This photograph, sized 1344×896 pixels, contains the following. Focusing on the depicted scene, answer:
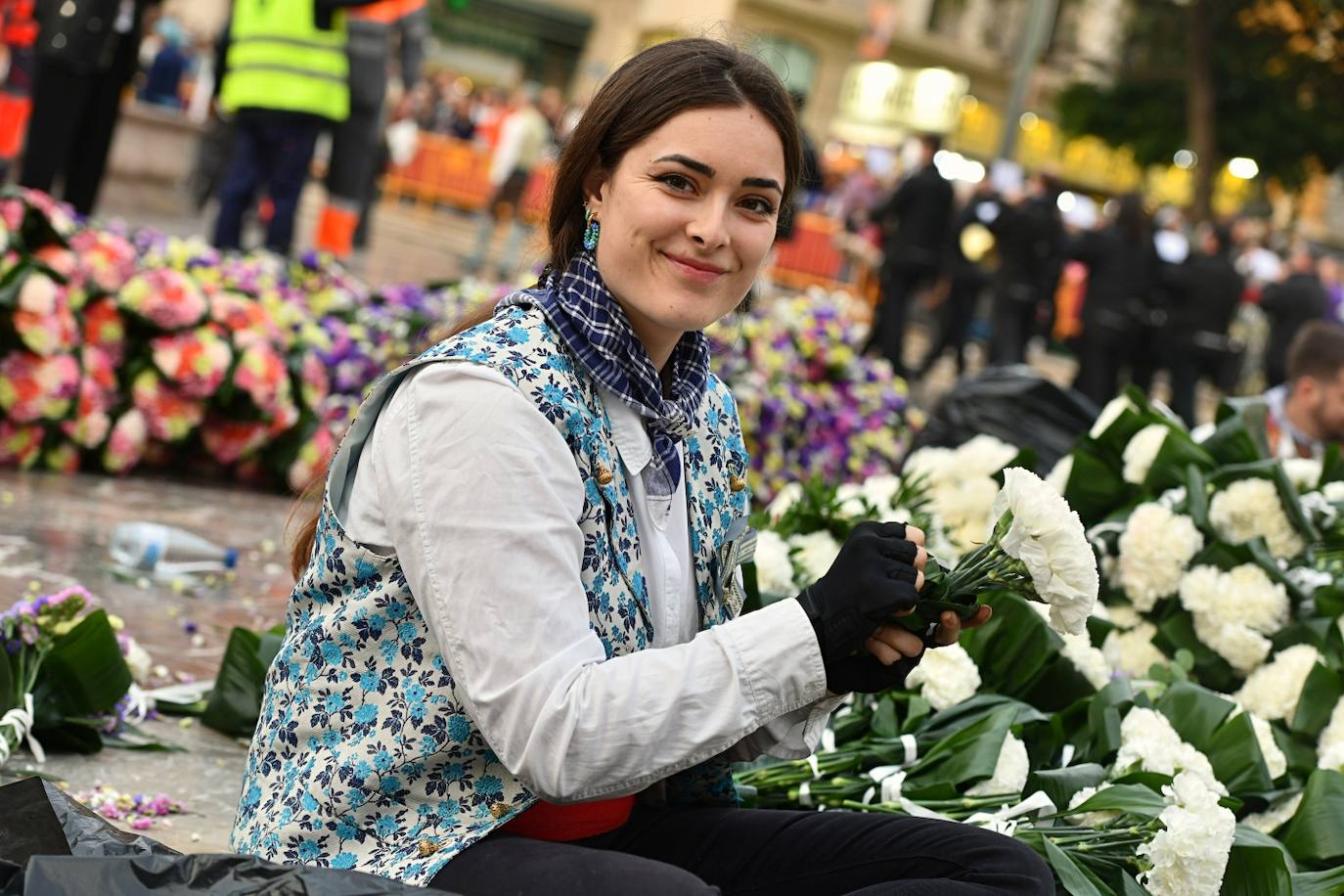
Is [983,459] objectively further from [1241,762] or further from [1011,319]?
[1011,319]

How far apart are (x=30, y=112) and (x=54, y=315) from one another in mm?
2886

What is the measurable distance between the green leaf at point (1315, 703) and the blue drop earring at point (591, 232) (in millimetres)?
2119

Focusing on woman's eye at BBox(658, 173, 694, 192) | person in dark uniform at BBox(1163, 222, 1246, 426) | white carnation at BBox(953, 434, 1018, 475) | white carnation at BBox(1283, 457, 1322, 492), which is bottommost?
white carnation at BBox(953, 434, 1018, 475)

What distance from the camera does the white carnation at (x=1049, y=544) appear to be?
2.21 metres

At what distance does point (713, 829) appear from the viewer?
8.06 ft

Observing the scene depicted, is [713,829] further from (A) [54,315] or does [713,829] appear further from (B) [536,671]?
(A) [54,315]

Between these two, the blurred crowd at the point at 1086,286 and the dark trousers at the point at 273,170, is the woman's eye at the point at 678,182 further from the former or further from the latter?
the blurred crowd at the point at 1086,286

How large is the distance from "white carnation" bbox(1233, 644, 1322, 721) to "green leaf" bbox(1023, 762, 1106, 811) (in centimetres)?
85

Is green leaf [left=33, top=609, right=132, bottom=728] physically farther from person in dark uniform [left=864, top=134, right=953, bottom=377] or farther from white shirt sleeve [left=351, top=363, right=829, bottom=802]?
person in dark uniform [left=864, top=134, right=953, bottom=377]

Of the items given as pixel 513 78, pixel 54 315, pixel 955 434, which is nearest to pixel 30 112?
pixel 54 315

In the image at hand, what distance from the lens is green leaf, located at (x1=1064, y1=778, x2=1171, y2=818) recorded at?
2928 mm

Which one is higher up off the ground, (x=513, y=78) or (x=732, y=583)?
(x=513, y=78)

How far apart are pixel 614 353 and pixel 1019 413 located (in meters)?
4.12

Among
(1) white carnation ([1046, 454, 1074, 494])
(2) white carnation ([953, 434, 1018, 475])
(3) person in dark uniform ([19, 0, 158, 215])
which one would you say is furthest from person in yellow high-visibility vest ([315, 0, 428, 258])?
(1) white carnation ([1046, 454, 1074, 494])
